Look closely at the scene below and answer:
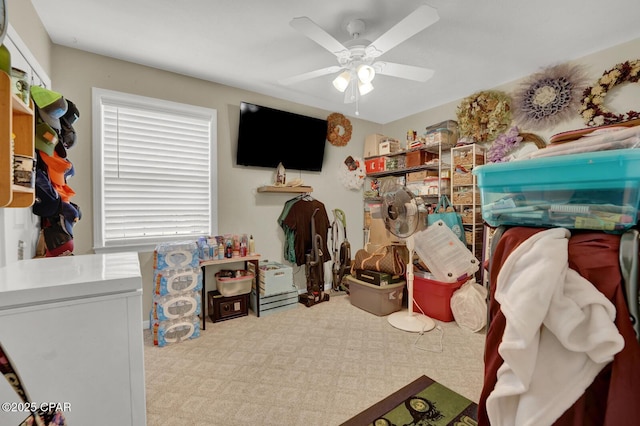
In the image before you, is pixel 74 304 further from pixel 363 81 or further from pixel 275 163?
pixel 275 163

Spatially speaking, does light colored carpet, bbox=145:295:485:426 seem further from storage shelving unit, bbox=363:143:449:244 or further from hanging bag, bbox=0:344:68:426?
storage shelving unit, bbox=363:143:449:244

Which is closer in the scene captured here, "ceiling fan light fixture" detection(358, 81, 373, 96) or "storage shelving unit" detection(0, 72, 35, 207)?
"storage shelving unit" detection(0, 72, 35, 207)

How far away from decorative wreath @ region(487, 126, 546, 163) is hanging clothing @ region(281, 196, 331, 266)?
2.15 metres

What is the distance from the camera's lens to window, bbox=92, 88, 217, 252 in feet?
8.30

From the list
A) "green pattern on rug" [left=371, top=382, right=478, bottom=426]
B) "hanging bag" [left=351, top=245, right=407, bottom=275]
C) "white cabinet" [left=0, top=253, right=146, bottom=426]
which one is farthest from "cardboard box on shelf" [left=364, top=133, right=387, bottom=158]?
"white cabinet" [left=0, top=253, right=146, bottom=426]

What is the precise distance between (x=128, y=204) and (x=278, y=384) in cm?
221

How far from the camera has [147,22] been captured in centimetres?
202

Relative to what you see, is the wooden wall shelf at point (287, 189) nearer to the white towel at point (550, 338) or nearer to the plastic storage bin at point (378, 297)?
the plastic storage bin at point (378, 297)

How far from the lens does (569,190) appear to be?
2.09ft

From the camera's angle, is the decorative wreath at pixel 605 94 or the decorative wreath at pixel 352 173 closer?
the decorative wreath at pixel 605 94

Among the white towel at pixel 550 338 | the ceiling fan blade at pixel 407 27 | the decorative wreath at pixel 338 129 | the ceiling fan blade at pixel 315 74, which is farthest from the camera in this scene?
the decorative wreath at pixel 338 129

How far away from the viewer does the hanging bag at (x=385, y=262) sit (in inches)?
120

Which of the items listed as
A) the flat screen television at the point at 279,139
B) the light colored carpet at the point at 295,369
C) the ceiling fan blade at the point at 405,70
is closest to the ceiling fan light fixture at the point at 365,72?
the ceiling fan blade at the point at 405,70

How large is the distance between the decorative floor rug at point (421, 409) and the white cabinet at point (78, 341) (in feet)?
3.83
